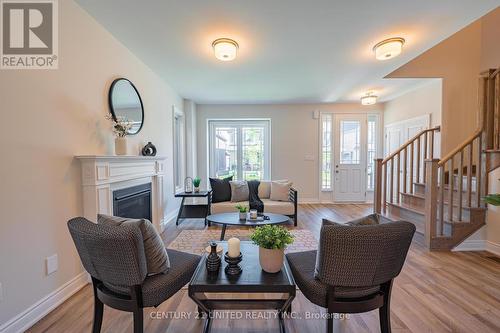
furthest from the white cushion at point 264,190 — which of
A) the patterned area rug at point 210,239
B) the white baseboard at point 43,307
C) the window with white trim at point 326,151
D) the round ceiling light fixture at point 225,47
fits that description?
the white baseboard at point 43,307

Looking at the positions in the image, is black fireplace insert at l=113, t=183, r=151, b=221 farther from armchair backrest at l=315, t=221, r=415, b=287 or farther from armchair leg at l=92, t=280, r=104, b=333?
armchair backrest at l=315, t=221, r=415, b=287

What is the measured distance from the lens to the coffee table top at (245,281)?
139cm

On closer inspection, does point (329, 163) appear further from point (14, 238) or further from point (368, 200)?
point (14, 238)

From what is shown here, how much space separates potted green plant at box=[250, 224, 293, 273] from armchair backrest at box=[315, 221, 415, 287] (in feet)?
0.85

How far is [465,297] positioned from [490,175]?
1.86 metres

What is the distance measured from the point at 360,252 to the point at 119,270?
131 centimetres

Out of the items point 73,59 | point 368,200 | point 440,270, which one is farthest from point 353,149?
point 73,59

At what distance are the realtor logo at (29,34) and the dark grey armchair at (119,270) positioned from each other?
1314 mm

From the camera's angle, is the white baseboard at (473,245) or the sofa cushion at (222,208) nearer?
the white baseboard at (473,245)

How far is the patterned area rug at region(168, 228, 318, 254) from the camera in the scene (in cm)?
312

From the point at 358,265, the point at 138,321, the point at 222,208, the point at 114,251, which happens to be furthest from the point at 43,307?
the point at 222,208

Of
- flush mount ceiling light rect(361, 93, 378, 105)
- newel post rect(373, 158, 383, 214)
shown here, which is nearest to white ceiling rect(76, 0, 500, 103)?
flush mount ceiling light rect(361, 93, 378, 105)

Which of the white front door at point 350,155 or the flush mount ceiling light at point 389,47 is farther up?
the flush mount ceiling light at point 389,47

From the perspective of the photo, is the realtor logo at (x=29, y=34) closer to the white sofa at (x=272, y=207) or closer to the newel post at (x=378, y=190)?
the white sofa at (x=272, y=207)
